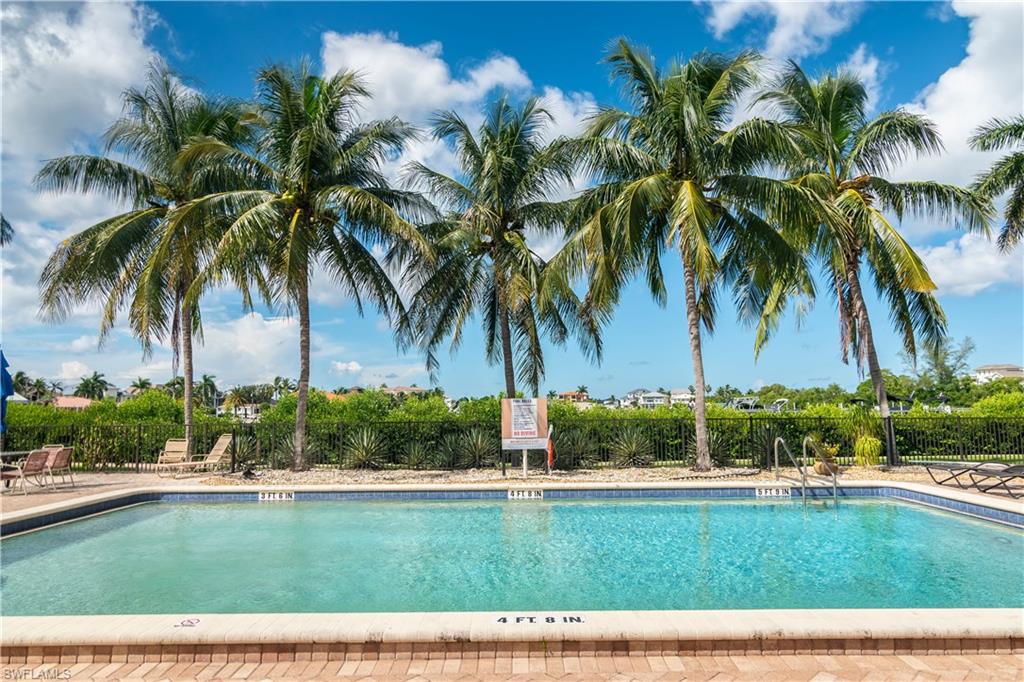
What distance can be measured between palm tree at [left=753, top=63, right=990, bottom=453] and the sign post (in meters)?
6.81

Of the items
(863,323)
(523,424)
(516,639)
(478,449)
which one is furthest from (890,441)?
(516,639)

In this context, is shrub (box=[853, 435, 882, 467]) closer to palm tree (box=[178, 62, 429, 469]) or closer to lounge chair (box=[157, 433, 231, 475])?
palm tree (box=[178, 62, 429, 469])

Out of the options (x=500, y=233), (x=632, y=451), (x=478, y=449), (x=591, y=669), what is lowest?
(x=591, y=669)

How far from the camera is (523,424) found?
43.9 feet

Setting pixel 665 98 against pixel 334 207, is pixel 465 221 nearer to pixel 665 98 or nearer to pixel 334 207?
pixel 334 207

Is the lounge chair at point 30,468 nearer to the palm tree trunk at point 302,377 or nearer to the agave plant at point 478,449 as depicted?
the palm tree trunk at point 302,377

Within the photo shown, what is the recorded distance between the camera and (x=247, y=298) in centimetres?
1511

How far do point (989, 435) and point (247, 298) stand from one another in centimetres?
1911

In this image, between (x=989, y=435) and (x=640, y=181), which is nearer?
(x=640, y=181)

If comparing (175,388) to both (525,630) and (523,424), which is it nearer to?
(523,424)

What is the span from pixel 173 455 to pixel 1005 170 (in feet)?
69.8

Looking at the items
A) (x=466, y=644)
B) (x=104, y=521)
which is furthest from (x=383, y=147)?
(x=466, y=644)

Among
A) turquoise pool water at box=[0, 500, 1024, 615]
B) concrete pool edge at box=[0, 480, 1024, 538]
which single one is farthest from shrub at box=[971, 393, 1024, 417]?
turquoise pool water at box=[0, 500, 1024, 615]

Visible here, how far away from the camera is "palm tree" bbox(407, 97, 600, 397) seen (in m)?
15.2
